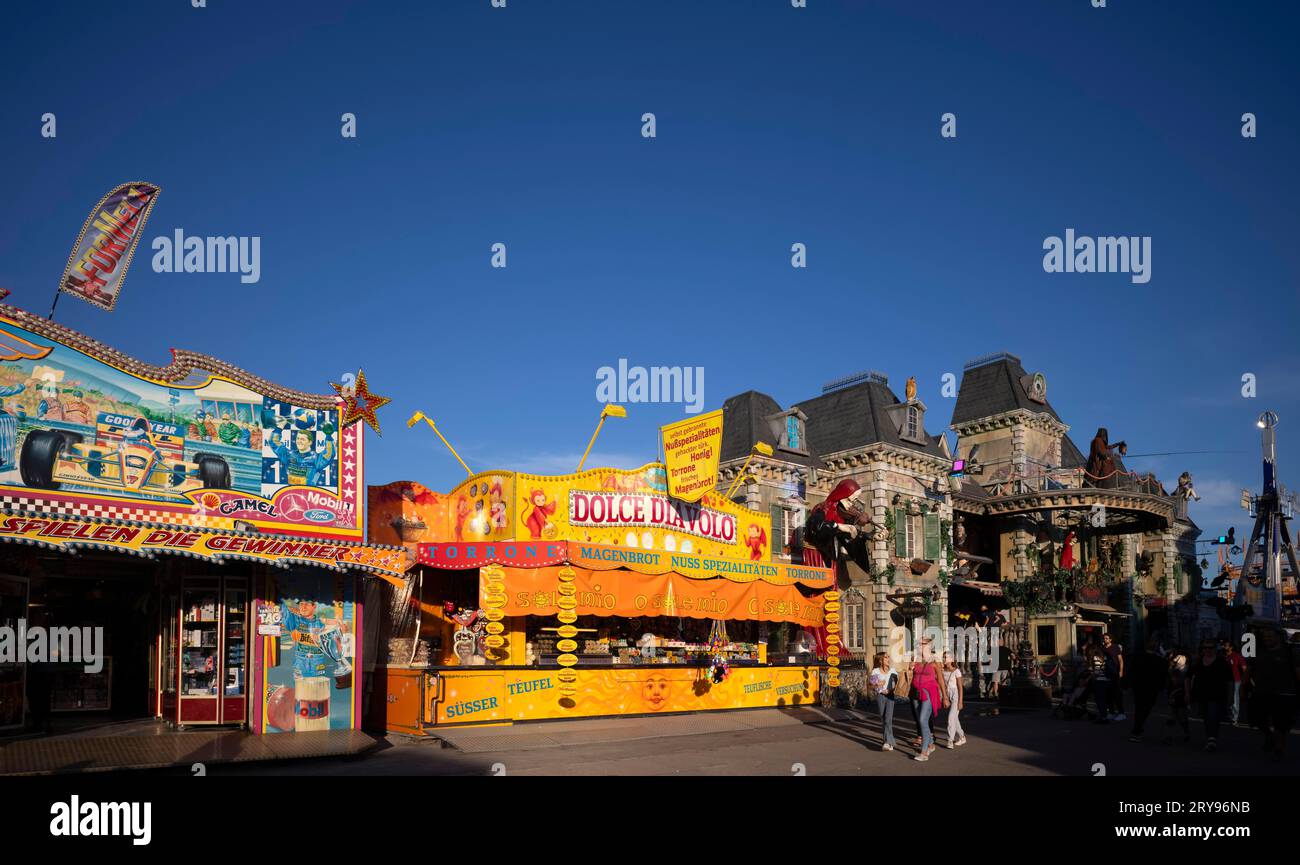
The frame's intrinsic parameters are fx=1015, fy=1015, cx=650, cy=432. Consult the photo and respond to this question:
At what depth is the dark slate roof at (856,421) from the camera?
3925 centimetres

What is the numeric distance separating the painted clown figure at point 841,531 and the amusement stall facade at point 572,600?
20.8ft

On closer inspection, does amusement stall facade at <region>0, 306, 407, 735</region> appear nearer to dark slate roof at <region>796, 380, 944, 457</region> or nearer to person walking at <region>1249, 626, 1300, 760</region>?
person walking at <region>1249, 626, 1300, 760</region>

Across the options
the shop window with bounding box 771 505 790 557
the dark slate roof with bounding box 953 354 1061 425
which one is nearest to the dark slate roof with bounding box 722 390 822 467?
the shop window with bounding box 771 505 790 557

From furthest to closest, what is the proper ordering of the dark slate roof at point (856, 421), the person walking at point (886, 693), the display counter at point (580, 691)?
the dark slate roof at point (856, 421) < the display counter at point (580, 691) < the person walking at point (886, 693)

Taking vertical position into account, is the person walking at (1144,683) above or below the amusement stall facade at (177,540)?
below

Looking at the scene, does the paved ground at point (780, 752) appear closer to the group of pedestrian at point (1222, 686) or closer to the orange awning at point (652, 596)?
the group of pedestrian at point (1222, 686)

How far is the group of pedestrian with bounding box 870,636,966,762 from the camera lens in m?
16.7

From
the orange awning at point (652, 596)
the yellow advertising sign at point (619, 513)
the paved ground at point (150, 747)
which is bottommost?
the paved ground at point (150, 747)

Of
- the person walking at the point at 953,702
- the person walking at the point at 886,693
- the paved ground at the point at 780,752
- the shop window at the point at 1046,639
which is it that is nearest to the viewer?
the paved ground at the point at 780,752

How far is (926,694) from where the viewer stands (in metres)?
16.8

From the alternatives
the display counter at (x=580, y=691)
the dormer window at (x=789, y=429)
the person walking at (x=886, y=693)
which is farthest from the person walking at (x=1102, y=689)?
the dormer window at (x=789, y=429)

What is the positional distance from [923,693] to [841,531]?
57.9 ft

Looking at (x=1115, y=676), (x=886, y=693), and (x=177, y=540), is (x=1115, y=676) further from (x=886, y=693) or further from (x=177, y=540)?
(x=177, y=540)

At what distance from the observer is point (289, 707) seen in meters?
18.3
